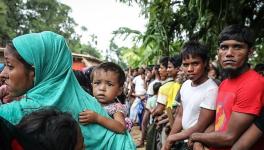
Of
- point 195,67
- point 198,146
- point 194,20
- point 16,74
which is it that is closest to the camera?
point 16,74

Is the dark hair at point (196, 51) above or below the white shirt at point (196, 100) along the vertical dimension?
above

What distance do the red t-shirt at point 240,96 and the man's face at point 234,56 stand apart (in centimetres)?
7

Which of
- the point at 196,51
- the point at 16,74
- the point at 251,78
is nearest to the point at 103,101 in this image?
the point at 16,74

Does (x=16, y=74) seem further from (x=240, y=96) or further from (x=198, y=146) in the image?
(x=198, y=146)

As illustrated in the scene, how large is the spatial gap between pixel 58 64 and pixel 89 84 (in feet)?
6.13

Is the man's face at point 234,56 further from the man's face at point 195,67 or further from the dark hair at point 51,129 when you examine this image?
the dark hair at point 51,129

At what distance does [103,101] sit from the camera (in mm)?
2492

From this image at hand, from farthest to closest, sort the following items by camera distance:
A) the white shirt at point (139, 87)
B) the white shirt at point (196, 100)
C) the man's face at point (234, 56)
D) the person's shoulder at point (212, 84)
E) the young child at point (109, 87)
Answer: the white shirt at point (139, 87), the person's shoulder at point (212, 84), the white shirt at point (196, 100), the man's face at point (234, 56), the young child at point (109, 87)

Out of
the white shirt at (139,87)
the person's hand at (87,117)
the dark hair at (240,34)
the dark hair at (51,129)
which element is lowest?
the white shirt at (139,87)

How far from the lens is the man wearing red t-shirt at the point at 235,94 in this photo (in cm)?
246

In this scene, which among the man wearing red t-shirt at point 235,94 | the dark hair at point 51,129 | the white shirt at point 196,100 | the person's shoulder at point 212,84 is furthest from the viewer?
the person's shoulder at point 212,84

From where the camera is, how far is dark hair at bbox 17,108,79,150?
1.29 meters

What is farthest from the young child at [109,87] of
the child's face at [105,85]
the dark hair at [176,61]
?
the dark hair at [176,61]

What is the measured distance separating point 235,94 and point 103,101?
84cm
